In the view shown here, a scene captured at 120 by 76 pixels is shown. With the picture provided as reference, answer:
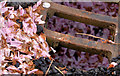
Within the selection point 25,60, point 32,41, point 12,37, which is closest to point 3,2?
point 12,37

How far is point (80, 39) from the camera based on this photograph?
172cm

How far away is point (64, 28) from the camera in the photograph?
7.15 ft

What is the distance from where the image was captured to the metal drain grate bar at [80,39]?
1.69 meters

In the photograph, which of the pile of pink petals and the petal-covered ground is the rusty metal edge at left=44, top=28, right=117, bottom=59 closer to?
the pile of pink petals

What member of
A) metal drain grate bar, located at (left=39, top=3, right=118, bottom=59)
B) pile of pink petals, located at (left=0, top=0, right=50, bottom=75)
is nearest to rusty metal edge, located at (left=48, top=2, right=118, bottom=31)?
metal drain grate bar, located at (left=39, top=3, right=118, bottom=59)

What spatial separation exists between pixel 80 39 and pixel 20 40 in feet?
2.01

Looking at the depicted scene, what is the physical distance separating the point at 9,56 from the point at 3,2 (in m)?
0.56

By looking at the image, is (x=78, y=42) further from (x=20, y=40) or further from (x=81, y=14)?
(x=20, y=40)

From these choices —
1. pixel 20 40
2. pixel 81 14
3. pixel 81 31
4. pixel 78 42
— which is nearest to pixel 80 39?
pixel 78 42

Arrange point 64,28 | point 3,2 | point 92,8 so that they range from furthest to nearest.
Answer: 1. point 92,8
2. point 64,28
3. point 3,2

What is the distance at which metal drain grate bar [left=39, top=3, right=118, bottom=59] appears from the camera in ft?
5.56

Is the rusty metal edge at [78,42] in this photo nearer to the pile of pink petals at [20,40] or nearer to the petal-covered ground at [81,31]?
the pile of pink petals at [20,40]

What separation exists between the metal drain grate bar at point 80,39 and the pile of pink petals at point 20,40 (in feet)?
0.43

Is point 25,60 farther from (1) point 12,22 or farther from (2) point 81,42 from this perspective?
(2) point 81,42
